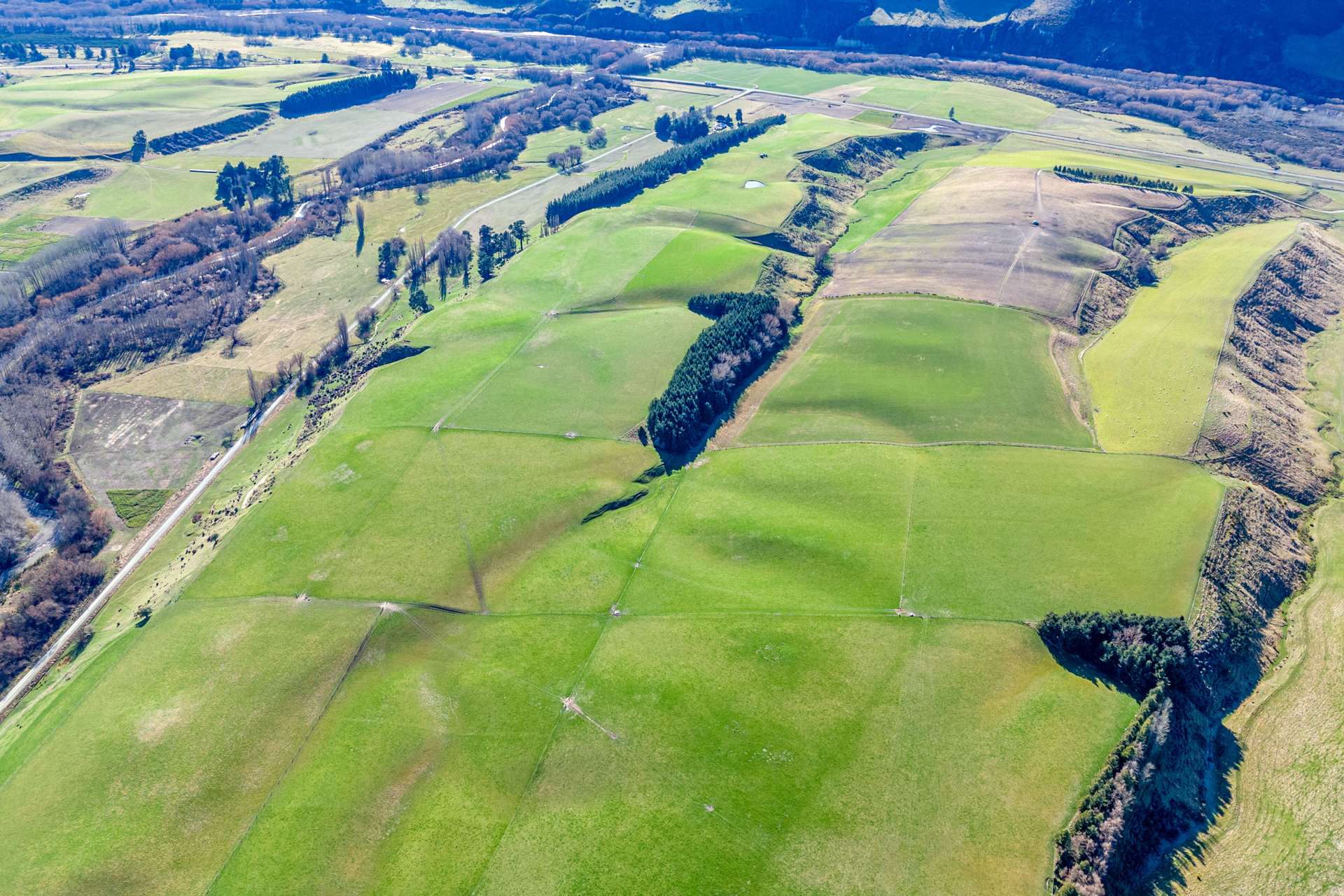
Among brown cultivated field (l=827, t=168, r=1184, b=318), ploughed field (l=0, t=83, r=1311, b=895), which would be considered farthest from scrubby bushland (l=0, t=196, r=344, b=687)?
brown cultivated field (l=827, t=168, r=1184, b=318)

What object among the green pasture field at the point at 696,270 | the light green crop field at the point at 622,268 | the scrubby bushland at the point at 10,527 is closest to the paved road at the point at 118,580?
the scrubby bushland at the point at 10,527

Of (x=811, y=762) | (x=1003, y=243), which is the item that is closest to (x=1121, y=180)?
(x=1003, y=243)

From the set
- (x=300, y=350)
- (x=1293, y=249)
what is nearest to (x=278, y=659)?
(x=300, y=350)

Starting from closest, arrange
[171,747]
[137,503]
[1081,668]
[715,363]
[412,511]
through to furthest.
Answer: [171,747], [1081,668], [412,511], [137,503], [715,363]

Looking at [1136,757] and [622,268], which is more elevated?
[622,268]

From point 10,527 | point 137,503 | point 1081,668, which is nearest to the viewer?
point 1081,668

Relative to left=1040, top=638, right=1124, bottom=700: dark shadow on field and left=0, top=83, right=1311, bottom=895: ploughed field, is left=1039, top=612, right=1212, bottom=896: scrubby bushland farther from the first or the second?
left=0, top=83, right=1311, bottom=895: ploughed field

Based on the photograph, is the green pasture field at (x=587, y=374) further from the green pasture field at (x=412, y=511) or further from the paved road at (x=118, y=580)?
the paved road at (x=118, y=580)

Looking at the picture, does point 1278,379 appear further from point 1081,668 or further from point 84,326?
point 84,326
